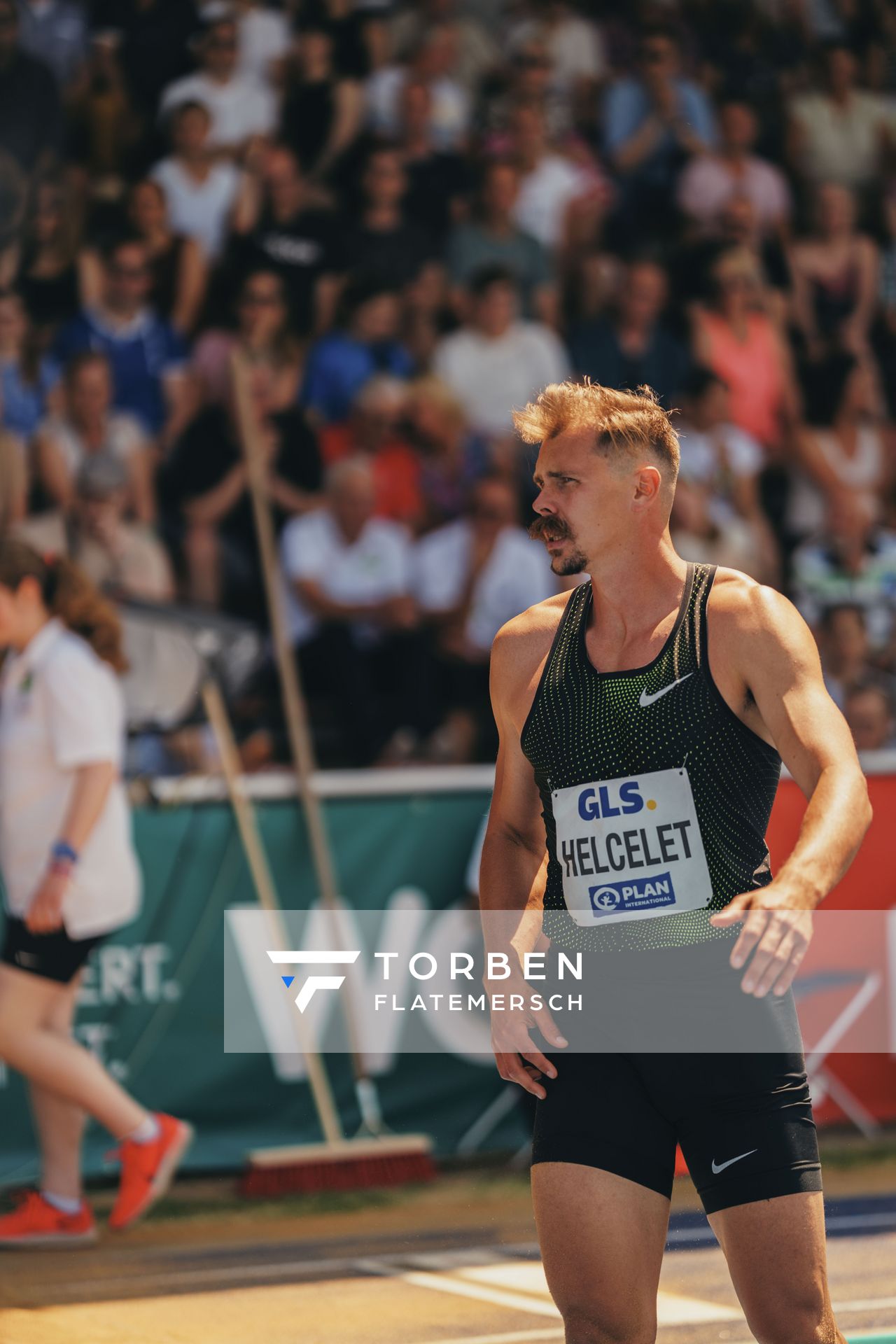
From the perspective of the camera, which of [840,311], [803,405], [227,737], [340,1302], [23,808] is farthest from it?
[840,311]

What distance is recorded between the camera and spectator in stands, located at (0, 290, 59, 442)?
30.4 ft

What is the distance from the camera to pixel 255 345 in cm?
978

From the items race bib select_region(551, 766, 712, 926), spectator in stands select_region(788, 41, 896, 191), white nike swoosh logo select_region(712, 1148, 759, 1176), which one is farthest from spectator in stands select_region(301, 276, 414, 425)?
white nike swoosh logo select_region(712, 1148, 759, 1176)

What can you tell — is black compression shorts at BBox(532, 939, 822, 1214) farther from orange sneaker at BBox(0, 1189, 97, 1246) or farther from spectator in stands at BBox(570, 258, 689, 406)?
spectator in stands at BBox(570, 258, 689, 406)

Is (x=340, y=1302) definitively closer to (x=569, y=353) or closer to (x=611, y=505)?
(x=611, y=505)

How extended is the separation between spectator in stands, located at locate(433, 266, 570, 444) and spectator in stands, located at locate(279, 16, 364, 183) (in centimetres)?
123

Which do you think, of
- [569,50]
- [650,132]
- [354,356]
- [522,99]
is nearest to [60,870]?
[354,356]

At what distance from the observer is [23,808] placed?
280 inches

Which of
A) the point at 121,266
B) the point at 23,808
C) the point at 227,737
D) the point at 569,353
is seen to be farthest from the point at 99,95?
the point at 23,808

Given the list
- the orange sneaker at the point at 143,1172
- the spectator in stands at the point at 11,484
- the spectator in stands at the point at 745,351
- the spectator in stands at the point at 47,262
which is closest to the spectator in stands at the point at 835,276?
the spectator in stands at the point at 745,351

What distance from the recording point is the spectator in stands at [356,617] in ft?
29.9

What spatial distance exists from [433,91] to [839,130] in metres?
3.19

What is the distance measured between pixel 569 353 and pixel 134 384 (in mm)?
2602

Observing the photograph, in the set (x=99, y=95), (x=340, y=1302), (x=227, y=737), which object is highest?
(x=99, y=95)
